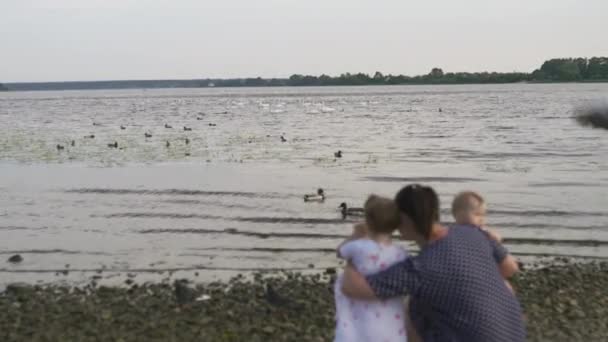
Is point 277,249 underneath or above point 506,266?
underneath

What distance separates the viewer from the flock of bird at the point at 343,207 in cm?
1691

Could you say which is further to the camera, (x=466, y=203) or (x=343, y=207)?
(x=343, y=207)

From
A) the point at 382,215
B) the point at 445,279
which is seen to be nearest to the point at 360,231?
the point at 382,215

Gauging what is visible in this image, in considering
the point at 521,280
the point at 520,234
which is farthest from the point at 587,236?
the point at 521,280

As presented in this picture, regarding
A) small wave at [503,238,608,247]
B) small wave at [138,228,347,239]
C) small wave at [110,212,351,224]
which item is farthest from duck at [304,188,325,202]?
small wave at [503,238,608,247]

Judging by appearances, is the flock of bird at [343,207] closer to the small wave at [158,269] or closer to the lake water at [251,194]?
the lake water at [251,194]

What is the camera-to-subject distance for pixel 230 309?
9.74 meters

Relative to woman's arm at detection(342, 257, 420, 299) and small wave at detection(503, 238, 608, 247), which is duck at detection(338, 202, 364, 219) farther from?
woman's arm at detection(342, 257, 420, 299)

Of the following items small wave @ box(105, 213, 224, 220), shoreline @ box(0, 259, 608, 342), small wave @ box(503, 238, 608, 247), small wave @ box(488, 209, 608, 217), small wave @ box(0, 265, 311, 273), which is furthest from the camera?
small wave @ box(105, 213, 224, 220)

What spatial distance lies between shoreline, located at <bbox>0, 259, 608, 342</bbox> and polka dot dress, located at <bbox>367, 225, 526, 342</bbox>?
4304 mm

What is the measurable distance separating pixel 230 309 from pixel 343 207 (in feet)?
25.4

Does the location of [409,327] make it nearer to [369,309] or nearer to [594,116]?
[369,309]

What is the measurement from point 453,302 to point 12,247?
12.3 metres

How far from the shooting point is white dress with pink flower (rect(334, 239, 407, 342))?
13.9 feet
